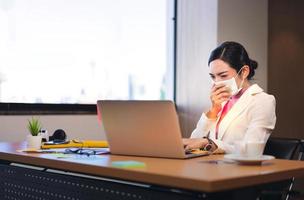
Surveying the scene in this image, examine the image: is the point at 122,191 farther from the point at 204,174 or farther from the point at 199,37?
the point at 199,37

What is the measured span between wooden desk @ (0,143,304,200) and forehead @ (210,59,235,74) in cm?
72

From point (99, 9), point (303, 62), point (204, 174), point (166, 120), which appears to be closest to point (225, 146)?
point (166, 120)

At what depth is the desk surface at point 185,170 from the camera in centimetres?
113

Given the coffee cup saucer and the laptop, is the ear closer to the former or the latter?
the laptop

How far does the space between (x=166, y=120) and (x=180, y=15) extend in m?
2.48

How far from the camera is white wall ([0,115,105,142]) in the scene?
286 cm

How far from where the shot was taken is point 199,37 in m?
3.80

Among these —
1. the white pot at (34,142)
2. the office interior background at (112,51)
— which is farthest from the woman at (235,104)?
the office interior background at (112,51)

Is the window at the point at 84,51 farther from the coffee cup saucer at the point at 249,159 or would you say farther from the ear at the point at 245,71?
the coffee cup saucer at the point at 249,159

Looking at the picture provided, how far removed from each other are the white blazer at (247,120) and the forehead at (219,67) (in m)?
0.15

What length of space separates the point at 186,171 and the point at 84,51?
222cm

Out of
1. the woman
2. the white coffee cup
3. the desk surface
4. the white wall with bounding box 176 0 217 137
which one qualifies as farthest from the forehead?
the white wall with bounding box 176 0 217 137

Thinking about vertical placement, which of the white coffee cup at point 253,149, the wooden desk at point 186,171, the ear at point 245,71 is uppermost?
the ear at point 245,71

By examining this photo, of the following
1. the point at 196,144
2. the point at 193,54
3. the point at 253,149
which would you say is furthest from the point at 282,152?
the point at 193,54
